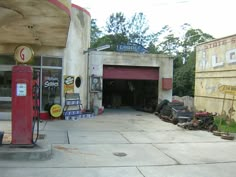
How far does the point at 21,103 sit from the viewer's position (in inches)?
333

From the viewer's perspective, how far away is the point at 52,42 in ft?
49.3

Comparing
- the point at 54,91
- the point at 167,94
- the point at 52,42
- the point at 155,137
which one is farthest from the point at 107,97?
the point at 155,137

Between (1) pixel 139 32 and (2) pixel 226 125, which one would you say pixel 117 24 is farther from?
(2) pixel 226 125

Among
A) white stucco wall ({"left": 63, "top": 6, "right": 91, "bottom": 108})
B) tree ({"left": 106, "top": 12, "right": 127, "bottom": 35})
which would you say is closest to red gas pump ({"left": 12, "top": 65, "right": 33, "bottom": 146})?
white stucco wall ({"left": 63, "top": 6, "right": 91, "bottom": 108})

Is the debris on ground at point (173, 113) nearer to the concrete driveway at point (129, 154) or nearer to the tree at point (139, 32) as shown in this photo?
the concrete driveway at point (129, 154)

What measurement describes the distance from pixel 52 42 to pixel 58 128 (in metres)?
3.85

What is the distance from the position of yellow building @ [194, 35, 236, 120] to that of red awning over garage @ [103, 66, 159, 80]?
271 centimetres

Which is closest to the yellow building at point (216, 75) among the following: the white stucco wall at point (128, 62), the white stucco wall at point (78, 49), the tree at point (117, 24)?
the white stucco wall at point (128, 62)

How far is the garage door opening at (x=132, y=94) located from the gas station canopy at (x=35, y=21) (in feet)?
32.4

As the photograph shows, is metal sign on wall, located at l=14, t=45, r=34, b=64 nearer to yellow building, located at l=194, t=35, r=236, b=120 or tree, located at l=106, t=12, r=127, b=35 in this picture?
yellow building, located at l=194, t=35, r=236, b=120

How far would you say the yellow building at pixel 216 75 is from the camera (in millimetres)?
16828

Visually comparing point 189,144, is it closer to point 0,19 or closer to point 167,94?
point 0,19

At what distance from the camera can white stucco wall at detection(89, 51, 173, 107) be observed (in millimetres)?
20016

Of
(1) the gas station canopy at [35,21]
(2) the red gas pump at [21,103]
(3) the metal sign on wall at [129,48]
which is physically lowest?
(2) the red gas pump at [21,103]
